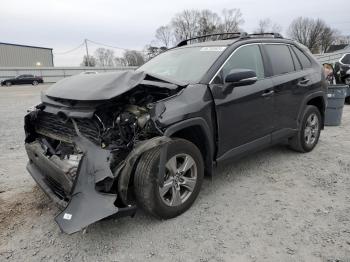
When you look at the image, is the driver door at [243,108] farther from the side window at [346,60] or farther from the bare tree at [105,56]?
the bare tree at [105,56]

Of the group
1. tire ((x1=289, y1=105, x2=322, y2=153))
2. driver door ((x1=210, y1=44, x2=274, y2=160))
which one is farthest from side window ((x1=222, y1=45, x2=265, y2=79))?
tire ((x1=289, y1=105, x2=322, y2=153))

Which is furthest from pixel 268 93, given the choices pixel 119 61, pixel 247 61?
pixel 119 61

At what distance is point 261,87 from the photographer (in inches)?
170

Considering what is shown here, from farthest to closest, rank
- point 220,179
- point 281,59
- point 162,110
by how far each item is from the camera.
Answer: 1. point 281,59
2. point 220,179
3. point 162,110

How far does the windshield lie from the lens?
3958 millimetres

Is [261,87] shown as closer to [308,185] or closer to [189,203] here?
[308,185]

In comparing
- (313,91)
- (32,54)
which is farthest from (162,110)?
(32,54)

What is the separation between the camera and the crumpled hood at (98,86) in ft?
10.3

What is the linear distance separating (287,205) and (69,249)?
7.63 feet

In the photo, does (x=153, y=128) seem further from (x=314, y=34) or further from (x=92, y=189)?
(x=314, y=34)

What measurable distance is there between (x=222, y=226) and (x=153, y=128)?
1.20 m

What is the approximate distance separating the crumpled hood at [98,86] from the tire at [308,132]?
9.74ft

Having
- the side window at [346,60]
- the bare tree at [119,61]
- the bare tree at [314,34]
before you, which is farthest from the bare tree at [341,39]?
the side window at [346,60]

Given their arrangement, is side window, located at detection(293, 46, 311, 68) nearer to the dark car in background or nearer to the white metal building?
the dark car in background
